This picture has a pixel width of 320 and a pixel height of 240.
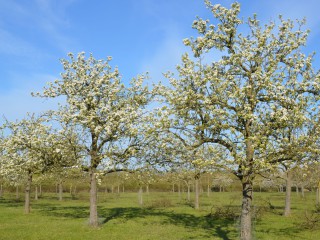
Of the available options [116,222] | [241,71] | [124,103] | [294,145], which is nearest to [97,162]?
[124,103]

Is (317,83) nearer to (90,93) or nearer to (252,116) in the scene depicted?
(252,116)

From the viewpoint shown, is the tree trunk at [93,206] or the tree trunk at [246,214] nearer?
the tree trunk at [246,214]

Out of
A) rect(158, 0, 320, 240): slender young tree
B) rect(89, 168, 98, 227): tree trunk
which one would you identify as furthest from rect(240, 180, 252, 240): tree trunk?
rect(89, 168, 98, 227): tree trunk

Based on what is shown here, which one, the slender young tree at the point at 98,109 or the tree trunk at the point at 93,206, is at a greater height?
the slender young tree at the point at 98,109

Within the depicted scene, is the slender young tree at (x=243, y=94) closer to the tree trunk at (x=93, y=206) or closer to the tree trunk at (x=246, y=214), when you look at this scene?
the tree trunk at (x=246, y=214)

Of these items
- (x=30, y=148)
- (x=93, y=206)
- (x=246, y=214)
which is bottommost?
(x=93, y=206)

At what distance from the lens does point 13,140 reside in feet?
90.7

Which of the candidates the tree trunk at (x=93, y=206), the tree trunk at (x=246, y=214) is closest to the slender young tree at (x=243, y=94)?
the tree trunk at (x=246, y=214)

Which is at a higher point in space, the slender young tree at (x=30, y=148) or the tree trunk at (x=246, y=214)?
the slender young tree at (x=30, y=148)

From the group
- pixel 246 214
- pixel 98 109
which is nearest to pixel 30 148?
pixel 98 109

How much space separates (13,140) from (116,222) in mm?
11678

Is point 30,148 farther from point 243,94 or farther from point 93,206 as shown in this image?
point 243,94

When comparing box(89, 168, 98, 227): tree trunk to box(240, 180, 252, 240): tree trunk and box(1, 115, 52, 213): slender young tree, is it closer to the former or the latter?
box(1, 115, 52, 213): slender young tree

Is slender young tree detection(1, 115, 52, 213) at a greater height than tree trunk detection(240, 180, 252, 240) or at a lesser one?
greater
